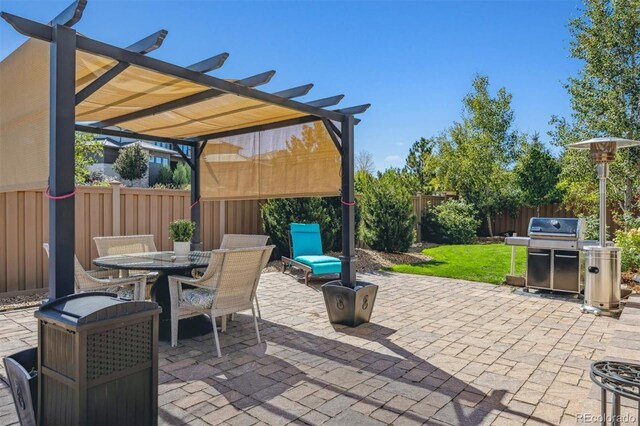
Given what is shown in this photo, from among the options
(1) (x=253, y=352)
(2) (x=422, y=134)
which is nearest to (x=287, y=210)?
(1) (x=253, y=352)

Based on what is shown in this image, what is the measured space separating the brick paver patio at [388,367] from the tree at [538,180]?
10570 millimetres

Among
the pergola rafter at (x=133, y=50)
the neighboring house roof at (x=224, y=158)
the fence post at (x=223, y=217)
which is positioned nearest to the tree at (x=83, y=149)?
the fence post at (x=223, y=217)

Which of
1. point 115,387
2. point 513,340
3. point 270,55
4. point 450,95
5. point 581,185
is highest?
point 450,95

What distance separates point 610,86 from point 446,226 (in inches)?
224

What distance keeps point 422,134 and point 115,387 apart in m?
26.7

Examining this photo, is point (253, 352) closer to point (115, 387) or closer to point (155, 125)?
point (115, 387)

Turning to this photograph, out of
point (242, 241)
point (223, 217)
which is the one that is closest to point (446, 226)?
point (223, 217)

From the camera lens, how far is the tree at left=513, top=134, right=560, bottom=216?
48.3 feet

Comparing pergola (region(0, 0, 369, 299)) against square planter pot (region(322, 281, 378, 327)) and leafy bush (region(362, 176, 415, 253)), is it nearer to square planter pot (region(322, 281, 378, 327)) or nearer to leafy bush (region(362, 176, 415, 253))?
square planter pot (region(322, 281, 378, 327))

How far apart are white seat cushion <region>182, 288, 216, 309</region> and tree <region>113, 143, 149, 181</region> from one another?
15.6m

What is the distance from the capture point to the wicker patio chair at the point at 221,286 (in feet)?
11.8

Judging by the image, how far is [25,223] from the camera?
5.64 metres

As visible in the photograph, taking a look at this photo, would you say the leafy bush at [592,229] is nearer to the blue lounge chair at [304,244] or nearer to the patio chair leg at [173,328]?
the blue lounge chair at [304,244]

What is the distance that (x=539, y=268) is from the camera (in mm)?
6215
